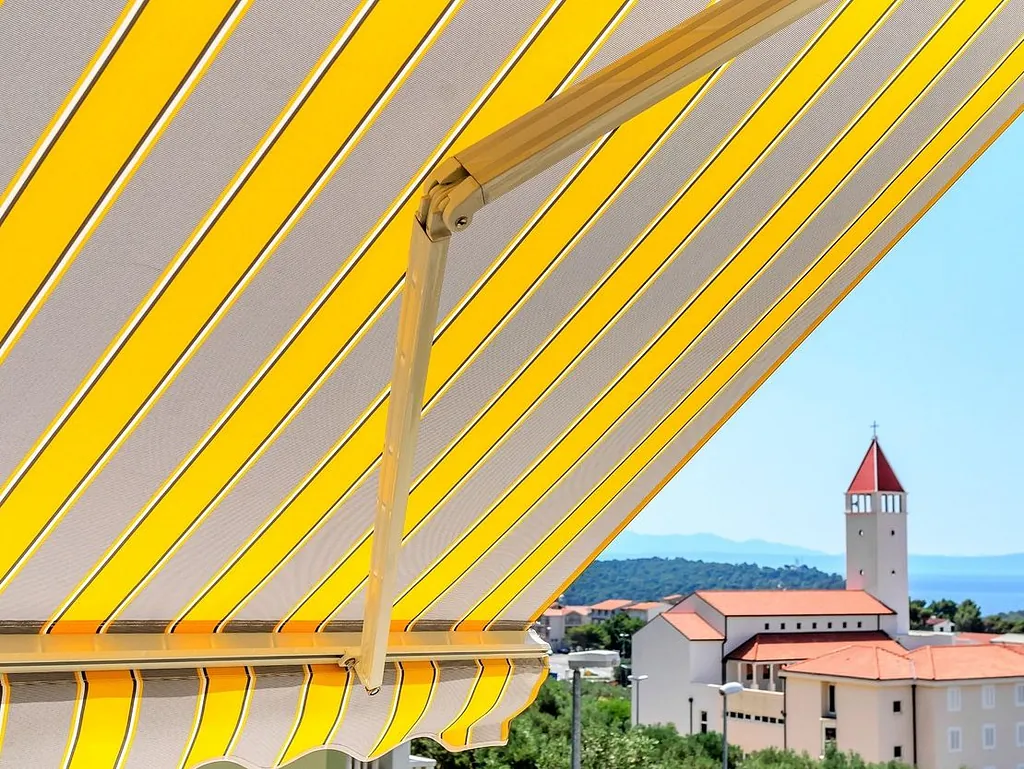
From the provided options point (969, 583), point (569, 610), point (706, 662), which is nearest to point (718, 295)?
point (706, 662)

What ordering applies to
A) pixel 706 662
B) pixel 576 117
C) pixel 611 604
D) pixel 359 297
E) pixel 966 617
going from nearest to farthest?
pixel 576 117 → pixel 359 297 → pixel 706 662 → pixel 966 617 → pixel 611 604

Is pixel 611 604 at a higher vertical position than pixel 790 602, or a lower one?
lower

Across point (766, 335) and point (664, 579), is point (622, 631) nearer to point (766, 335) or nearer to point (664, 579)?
point (664, 579)

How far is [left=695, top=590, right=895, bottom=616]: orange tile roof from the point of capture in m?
55.8

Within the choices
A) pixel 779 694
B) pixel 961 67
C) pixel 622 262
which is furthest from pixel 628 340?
pixel 779 694

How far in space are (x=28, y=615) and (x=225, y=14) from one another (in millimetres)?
1984

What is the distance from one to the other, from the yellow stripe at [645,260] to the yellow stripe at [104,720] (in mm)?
660

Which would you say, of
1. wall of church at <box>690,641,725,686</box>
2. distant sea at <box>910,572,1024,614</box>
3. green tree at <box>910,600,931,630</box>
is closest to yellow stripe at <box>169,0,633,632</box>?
wall of church at <box>690,641,725,686</box>

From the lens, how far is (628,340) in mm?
3506

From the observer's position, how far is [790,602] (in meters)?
57.4

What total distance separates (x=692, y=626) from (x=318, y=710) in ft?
173

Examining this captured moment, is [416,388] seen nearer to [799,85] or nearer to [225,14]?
[225,14]

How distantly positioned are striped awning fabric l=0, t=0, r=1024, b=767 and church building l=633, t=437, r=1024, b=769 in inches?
1426

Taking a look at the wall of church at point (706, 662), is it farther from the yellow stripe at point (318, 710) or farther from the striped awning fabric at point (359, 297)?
the yellow stripe at point (318, 710)
